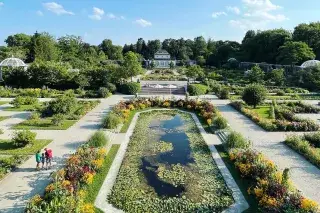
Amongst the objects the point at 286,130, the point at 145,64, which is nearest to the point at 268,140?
the point at 286,130

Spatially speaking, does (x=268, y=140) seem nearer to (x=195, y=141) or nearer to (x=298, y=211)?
(x=195, y=141)

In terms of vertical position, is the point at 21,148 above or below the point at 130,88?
below

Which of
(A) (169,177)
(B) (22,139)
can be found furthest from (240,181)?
(B) (22,139)

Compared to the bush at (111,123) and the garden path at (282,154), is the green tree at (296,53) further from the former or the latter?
the bush at (111,123)

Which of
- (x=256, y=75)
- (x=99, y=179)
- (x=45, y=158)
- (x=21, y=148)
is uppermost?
(x=256, y=75)

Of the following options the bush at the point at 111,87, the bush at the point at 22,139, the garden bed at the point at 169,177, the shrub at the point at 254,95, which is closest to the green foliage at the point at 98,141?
the garden bed at the point at 169,177

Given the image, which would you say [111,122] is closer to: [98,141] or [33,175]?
[98,141]

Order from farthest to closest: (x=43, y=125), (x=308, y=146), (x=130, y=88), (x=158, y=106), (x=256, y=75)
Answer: (x=256, y=75)
(x=130, y=88)
(x=158, y=106)
(x=43, y=125)
(x=308, y=146)
